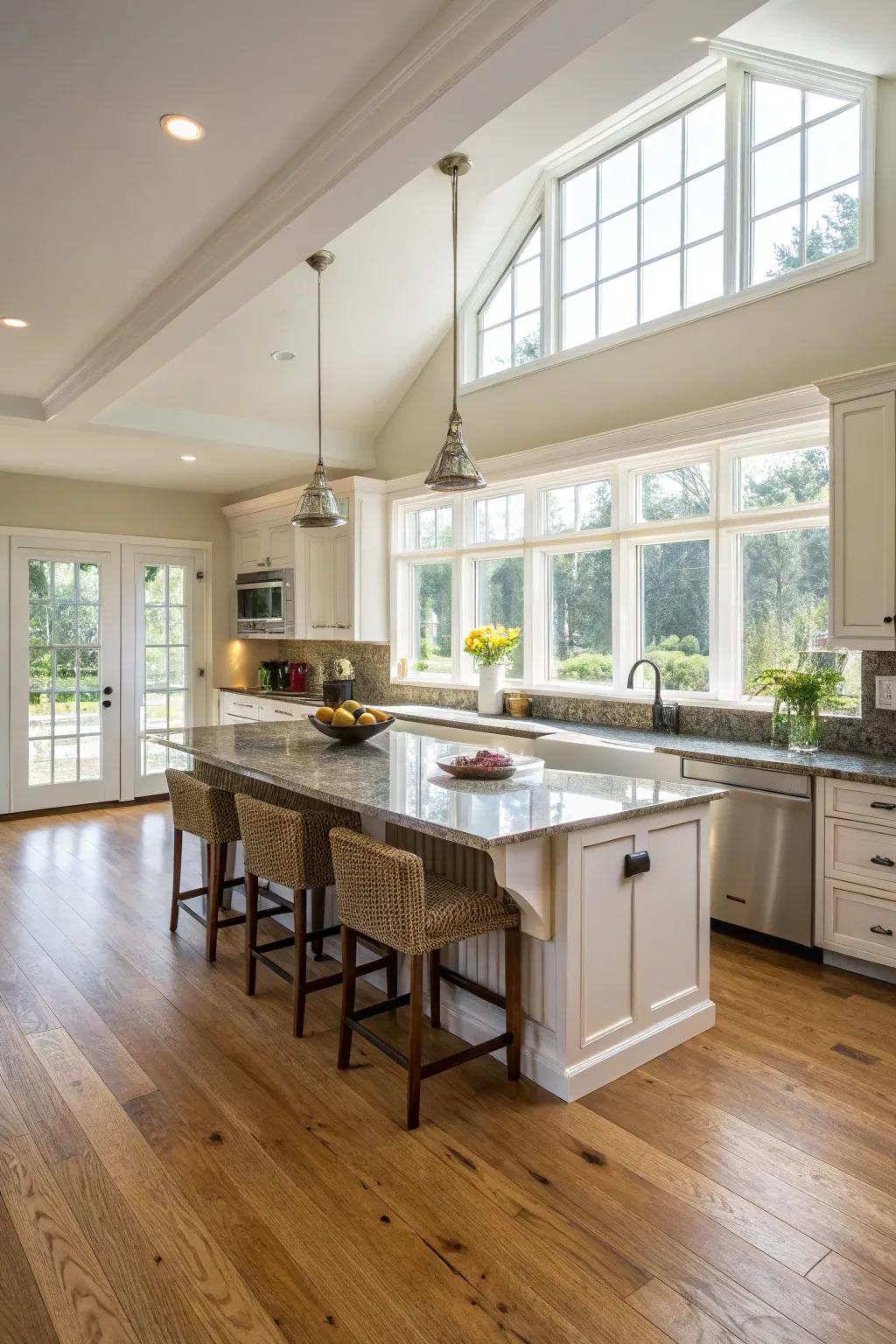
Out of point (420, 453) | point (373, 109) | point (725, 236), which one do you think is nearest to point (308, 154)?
point (373, 109)

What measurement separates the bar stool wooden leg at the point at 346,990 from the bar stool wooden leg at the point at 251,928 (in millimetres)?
677

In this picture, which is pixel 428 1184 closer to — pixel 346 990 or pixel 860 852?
pixel 346 990

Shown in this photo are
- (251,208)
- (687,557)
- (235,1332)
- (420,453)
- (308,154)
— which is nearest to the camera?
(235,1332)

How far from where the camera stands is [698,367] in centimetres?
420

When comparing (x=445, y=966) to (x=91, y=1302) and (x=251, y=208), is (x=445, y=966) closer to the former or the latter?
(x=91, y=1302)

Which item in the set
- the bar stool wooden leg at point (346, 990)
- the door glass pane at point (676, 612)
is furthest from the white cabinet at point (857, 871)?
the bar stool wooden leg at point (346, 990)

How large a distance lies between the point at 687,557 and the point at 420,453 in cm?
225

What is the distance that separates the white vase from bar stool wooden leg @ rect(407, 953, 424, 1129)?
308 centimetres

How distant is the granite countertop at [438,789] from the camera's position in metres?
2.29

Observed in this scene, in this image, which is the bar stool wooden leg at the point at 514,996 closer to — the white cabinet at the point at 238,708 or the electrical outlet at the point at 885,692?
the electrical outlet at the point at 885,692

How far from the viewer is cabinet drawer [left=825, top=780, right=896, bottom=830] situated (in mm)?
3150

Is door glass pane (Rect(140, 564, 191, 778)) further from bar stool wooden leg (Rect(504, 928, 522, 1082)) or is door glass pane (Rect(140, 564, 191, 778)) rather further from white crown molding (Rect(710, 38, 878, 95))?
bar stool wooden leg (Rect(504, 928, 522, 1082))

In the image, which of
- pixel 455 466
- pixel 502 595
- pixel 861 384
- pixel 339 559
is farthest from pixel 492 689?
pixel 861 384

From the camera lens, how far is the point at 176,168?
8.29ft
